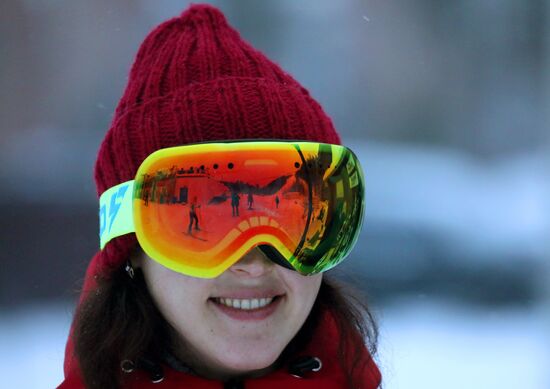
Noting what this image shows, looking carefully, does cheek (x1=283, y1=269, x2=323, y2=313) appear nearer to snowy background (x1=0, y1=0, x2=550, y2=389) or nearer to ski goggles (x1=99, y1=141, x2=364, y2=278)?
ski goggles (x1=99, y1=141, x2=364, y2=278)

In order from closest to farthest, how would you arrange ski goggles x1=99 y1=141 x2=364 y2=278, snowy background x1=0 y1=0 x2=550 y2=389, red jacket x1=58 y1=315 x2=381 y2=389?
ski goggles x1=99 y1=141 x2=364 y2=278 → red jacket x1=58 y1=315 x2=381 y2=389 → snowy background x1=0 y1=0 x2=550 y2=389

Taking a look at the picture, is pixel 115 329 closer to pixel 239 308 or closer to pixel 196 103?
pixel 239 308

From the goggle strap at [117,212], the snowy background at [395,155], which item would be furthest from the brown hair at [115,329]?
the snowy background at [395,155]

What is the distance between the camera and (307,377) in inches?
62.7

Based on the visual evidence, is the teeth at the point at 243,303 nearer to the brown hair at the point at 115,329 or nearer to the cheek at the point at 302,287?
the cheek at the point at 302,287

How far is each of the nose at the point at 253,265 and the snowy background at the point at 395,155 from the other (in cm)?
204

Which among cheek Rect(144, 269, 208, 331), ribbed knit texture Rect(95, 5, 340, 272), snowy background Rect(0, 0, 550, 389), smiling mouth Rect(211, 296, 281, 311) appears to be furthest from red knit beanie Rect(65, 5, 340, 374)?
snowy background Rect(0, 0, 550, 389)

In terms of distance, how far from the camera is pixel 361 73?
4.07 metres

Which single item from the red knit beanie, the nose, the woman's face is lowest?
the woman's face

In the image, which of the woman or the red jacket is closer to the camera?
the woman

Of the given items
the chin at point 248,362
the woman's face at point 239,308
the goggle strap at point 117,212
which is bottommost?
the chin at point 248,362

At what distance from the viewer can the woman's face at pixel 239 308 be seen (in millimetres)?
1354

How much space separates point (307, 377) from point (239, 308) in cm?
32

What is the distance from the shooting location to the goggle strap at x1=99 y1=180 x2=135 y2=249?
1385 mm
